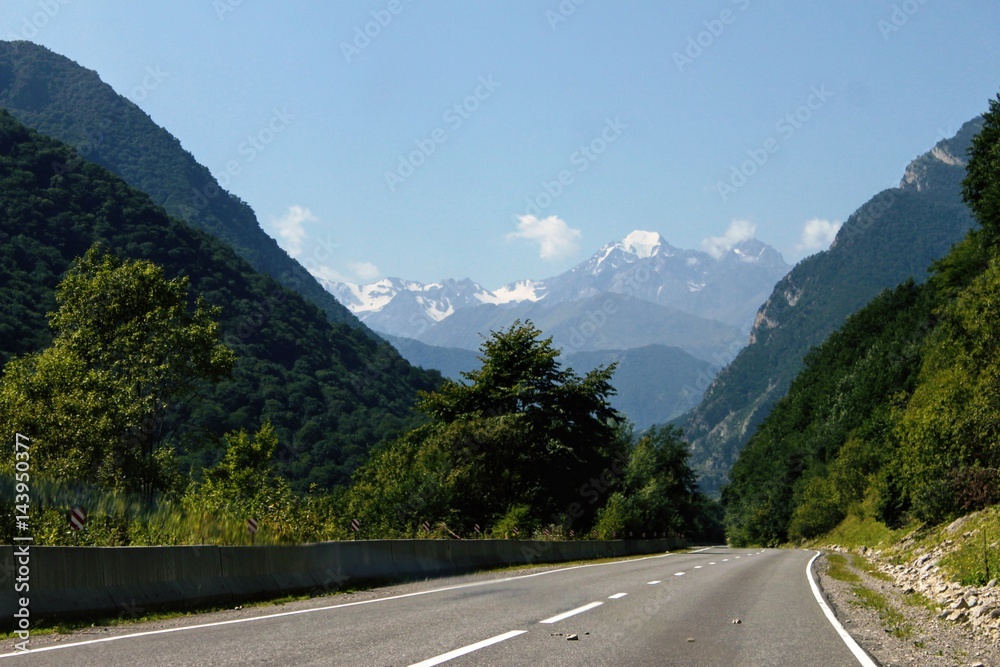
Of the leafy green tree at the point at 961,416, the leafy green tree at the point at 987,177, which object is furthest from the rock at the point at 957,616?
the leafy green tree at the point at 987,177

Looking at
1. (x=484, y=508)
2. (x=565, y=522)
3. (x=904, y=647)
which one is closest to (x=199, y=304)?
(x=484, y=508)

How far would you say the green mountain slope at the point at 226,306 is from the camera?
297 feet

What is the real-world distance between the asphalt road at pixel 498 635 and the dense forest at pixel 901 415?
20427 mm

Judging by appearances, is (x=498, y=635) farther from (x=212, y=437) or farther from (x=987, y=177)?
(x=987, y=177)

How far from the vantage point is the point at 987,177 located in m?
52.6

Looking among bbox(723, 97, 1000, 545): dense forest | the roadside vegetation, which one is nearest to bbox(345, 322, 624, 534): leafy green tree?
the roadside vegetation

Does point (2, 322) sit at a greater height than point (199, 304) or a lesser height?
greater

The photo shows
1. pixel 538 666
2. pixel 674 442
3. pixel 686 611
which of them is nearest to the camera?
pixel 538 666

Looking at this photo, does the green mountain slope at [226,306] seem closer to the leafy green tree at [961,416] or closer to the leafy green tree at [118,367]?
the leafy green tree at [118,367]

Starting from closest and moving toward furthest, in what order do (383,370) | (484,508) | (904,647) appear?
(904,647)
(484,508)
(383,370)

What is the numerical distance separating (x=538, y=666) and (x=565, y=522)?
1498 inches

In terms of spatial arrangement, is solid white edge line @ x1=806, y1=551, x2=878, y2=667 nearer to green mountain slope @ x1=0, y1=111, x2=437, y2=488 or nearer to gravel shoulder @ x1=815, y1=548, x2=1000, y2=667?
gravel shoulder @ x1=815, y1=548, x2=1000, y2=667

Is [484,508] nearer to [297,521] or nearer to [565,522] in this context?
[565,522]

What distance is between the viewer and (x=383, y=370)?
141375 millimetres
